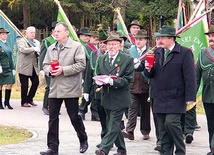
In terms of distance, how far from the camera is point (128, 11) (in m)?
30.5

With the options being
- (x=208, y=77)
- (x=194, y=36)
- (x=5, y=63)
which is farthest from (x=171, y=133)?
(x=5, y=63)

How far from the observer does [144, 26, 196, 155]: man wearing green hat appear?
26.2 feet

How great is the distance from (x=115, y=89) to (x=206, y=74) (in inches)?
66.5

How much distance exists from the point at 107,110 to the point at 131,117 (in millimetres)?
1832

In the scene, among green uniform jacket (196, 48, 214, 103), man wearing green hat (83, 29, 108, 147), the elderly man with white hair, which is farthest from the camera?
the elderly man with white hair

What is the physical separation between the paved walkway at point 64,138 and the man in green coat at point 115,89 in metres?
0.70

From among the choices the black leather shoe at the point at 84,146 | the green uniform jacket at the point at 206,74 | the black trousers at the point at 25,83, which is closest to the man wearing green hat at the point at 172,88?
the green uniform jacket at the point at 206,74

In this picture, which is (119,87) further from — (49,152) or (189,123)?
(189,123)

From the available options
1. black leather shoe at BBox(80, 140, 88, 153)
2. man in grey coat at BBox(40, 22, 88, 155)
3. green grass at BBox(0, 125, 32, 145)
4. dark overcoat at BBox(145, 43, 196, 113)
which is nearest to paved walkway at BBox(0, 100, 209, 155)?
black leather shoe at BBox(80, 140, 88, 153)

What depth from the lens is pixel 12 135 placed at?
10.4 metres

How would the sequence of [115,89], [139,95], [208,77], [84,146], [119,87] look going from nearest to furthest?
[119,87]
[115,89]
[84,146]
[208,77]
[139,95]

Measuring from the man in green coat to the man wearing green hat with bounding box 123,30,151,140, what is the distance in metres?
1.72

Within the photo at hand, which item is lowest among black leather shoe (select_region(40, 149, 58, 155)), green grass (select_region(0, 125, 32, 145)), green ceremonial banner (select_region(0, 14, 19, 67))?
green grass (select_region(0, 125, 32, 145))

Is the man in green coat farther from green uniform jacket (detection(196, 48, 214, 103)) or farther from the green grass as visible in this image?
the green grass
